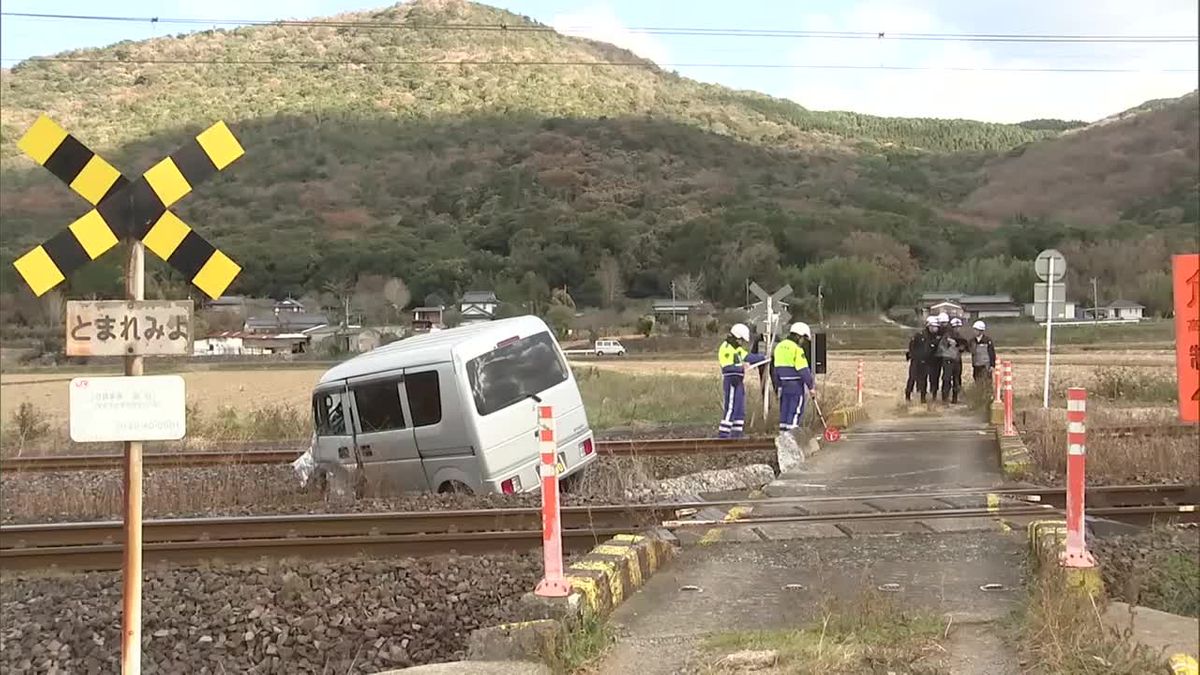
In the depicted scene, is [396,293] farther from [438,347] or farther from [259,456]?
[438,347]

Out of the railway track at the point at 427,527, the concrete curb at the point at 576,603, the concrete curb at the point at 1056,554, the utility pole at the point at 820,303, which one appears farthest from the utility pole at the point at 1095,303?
the concrete curb at the point at 576,603

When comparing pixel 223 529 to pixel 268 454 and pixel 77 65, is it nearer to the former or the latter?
Result: pixel 268 454

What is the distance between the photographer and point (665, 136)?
142 metres

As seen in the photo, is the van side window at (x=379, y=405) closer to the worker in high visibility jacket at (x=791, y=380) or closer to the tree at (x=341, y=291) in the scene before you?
the worker in high visibility jacket at (x=791, y=380)

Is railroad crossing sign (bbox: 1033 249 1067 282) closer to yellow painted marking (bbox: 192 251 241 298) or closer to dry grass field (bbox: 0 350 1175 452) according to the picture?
dry grass field (bbox: 0 350 1175 452)

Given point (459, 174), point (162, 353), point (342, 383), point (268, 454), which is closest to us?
point (162, 353)

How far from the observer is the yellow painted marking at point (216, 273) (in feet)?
15.0

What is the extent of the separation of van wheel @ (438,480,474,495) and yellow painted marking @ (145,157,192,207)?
19.6 ft

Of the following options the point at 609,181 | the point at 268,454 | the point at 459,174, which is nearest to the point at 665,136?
the point at 609,181

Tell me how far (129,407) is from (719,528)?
481 centimetres

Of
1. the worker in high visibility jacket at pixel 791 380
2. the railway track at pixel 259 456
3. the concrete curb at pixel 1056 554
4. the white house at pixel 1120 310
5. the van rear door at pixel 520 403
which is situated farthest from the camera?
the white house at pixel 1120 310

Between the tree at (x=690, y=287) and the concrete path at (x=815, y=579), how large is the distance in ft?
231

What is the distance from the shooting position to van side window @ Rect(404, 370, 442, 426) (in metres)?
10.2

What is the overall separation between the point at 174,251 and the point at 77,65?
122 meters
